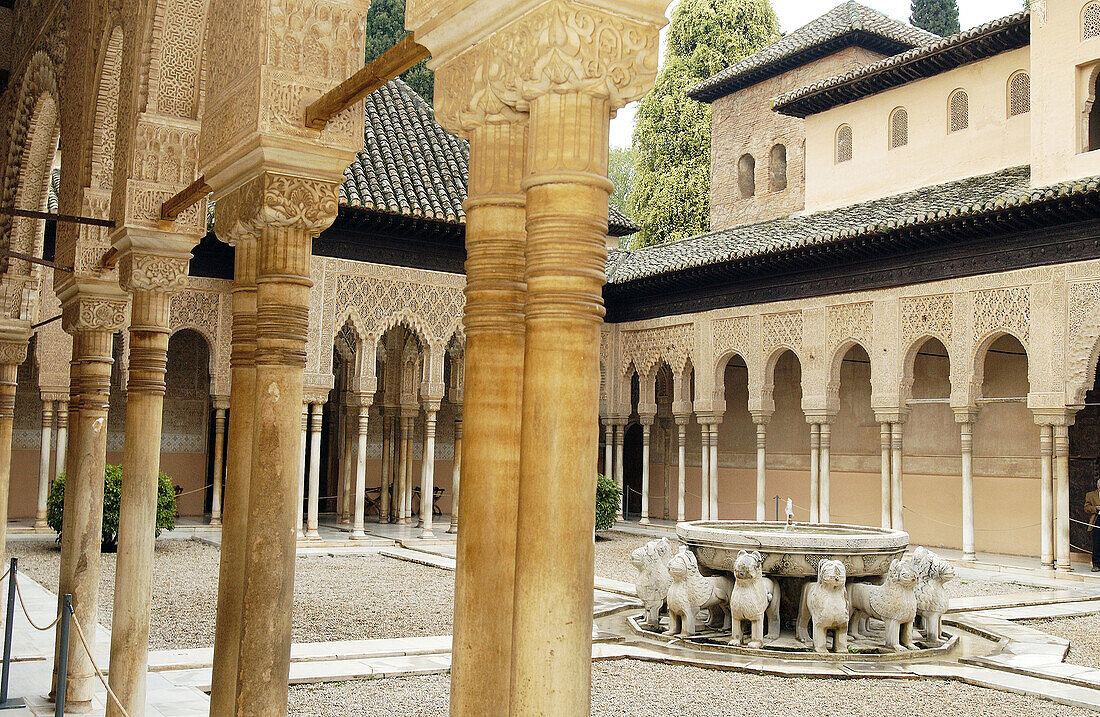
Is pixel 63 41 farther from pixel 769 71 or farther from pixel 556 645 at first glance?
pixel 769 71

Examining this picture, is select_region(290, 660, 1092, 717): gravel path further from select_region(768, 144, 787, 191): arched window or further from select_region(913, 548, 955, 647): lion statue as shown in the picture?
select_region(768, 144, 787, 191): arched window

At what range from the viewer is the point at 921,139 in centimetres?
1977

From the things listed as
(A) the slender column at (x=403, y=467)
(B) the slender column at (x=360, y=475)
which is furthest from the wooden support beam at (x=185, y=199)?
(A) the slender column at (x=403, y=467)

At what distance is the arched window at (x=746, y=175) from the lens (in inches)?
1078

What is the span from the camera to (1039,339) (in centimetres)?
1505

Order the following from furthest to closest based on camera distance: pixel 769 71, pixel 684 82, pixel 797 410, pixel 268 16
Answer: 1. pixel 684 82
2. pixel 769 71
3. pixel 797 410
4. pixel 268 16

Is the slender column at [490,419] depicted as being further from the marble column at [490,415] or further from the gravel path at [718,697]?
the gravel path at [718,697]

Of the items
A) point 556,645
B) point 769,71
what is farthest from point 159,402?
point 769,71

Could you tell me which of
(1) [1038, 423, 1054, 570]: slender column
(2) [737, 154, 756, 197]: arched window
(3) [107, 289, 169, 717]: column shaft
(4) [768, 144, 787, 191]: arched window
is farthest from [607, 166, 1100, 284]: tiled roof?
(3) [107, 289, 169, 717]: column shaft

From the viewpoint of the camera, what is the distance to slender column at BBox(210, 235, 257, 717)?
4785mm

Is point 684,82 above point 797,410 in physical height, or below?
above

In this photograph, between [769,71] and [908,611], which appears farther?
[769,71]

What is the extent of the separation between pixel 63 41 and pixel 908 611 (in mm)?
8438

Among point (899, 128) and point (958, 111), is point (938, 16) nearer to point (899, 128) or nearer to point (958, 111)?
point (899, 128)
